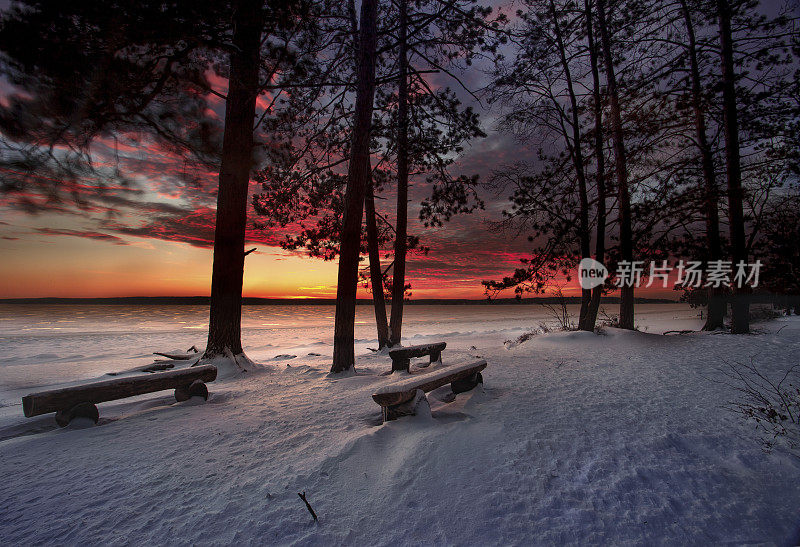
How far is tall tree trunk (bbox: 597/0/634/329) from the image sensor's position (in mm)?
9453

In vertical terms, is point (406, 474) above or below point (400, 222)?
→ below

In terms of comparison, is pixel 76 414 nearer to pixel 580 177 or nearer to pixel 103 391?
pixel 103 391

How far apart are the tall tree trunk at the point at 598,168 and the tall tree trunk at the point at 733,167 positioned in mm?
2937

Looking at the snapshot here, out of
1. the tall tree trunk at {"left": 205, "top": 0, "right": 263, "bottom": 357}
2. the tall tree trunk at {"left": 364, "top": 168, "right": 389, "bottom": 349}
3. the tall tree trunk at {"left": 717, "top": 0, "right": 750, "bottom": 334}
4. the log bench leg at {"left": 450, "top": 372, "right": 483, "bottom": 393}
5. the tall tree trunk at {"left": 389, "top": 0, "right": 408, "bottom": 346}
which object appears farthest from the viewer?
the tall tree trunk at {"left": 364, "top": 168, "right": 389, "bottom": 349}

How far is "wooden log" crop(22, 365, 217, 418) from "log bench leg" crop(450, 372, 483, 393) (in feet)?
11.0

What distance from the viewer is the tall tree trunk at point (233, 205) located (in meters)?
7.05

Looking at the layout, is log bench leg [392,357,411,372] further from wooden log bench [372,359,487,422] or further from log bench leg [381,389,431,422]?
log bench leg [381,389,431,422]

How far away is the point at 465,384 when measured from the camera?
4504mm

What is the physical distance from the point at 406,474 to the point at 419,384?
3.60 ft

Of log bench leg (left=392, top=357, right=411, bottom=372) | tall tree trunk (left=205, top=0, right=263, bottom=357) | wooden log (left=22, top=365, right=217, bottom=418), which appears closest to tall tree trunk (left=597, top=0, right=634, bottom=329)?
log bench leg (left=392, top=357, right=411, bottom=372)

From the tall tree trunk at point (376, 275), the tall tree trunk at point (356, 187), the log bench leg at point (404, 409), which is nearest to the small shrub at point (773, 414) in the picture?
the log bench leg at point (404, 409)

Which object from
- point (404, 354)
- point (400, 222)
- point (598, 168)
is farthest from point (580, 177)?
point (404, 354)

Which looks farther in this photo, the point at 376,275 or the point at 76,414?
the point at 376,275

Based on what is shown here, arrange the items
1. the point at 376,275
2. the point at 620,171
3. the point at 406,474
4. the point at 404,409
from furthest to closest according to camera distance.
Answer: the point at 376,275
the point at 620,171
the point at 404,409
the point at 406,474
